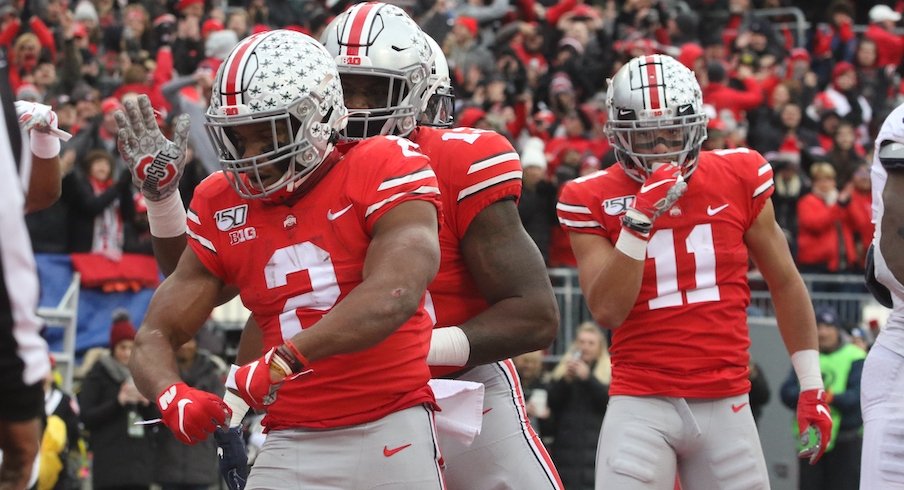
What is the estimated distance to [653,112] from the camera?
5602 millimetres

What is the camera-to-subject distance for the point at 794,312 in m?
5.67

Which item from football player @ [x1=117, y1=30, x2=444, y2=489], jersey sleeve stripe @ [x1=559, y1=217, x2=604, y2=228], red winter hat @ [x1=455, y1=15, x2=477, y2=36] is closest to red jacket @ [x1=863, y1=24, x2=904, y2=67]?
red winter hat @ [x1=455, y1=15, x2=477, y2=36]

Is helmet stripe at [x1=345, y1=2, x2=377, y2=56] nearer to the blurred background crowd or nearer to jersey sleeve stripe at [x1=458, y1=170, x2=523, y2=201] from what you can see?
jersey sleeve stripe at [x1=458, y1=170, x2=523, y2=201]

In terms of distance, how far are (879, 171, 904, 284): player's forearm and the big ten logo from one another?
204 cm

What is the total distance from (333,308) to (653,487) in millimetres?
1977

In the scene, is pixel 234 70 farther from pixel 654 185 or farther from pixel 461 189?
pixel 654 185

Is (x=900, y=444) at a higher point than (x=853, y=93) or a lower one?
higher

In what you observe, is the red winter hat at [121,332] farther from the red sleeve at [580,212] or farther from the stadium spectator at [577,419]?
the red sleeve at [580,212]

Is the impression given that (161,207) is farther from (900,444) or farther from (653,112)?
(900,444)

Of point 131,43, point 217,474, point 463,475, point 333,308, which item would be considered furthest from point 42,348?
point 131,43

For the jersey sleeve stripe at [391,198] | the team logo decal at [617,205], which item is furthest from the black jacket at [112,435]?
the jersey sleeve stripe at [391,198]

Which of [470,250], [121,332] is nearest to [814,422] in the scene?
[470,250]

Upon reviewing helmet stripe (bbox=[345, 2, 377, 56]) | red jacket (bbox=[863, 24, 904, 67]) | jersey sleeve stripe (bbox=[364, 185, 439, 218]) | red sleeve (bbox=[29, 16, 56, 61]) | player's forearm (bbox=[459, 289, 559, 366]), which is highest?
helmet stripe (bbox=[345, 2, 377, 56])

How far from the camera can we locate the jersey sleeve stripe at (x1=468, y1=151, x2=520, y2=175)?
459cm
